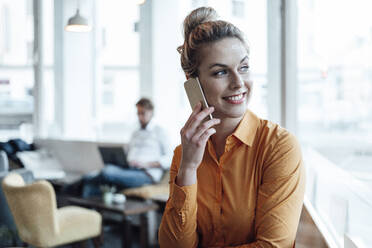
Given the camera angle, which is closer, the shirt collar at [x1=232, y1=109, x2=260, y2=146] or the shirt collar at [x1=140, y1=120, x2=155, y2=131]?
the shirt collar at [x1=232, y1=109, x2=260, y2=146]

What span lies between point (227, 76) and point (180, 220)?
1.71 ft

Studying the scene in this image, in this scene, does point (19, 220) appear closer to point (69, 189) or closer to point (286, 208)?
point (69, 189)

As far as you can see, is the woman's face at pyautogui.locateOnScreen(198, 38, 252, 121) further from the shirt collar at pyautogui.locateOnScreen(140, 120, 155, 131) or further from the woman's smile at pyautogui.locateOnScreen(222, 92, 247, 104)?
the shirt collar at pyautogui.locateOnScreen(140, 120, 155, 131)

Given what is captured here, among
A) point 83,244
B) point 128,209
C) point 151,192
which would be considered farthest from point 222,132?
point 151,192

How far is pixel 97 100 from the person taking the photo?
25.6 feet

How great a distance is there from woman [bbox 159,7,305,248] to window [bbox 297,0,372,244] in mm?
319

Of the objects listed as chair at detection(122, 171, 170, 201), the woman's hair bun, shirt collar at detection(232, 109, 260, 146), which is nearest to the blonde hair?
the woman's hair bun

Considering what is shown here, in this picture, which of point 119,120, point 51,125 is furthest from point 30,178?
point 51,125

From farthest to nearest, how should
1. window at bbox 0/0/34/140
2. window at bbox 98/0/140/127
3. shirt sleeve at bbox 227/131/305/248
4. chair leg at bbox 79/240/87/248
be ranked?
window at bbox 0/0/34/140
window at bbox 98/0/140/127
chair leg at bbox 79/240/87/248
shirt sleeve at bbox 227/131/305/248

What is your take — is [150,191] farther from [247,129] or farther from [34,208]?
[247,129]

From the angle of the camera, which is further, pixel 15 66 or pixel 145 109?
pixel 15 66

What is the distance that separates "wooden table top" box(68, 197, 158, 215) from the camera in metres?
4.22

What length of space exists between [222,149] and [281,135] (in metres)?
0.23

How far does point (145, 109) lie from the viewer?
5418mm
